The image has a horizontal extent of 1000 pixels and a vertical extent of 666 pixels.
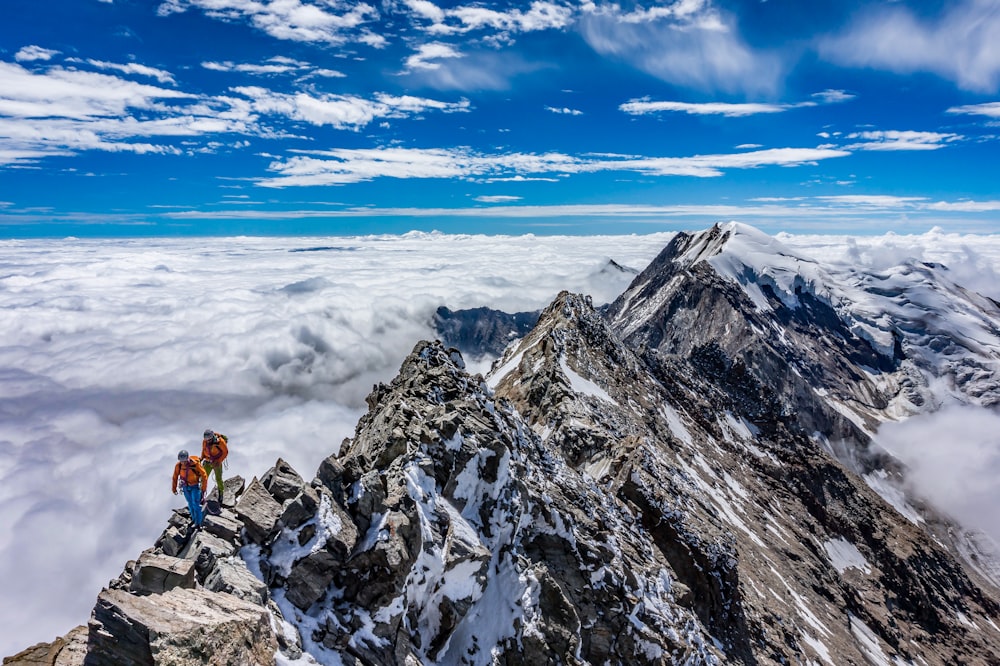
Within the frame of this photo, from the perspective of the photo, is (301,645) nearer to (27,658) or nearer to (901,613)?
(27,658)

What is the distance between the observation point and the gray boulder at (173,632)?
14352 mm

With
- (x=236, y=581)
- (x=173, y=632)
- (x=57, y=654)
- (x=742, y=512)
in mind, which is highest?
(x=173, y=632)

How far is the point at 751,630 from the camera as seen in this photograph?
152ft

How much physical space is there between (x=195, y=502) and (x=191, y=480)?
0.86 metres

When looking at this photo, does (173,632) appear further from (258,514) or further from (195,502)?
(258,514)

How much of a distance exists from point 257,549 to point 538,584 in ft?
46.6

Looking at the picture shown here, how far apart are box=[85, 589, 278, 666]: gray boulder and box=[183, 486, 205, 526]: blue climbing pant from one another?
162 inches

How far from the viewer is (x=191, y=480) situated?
20531 millimetres

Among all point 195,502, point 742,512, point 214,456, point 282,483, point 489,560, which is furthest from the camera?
point 742,512

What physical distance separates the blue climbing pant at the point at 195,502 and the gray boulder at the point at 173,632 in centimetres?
411

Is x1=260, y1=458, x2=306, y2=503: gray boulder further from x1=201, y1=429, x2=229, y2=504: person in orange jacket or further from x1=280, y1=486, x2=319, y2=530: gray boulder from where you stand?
x1=201, y1=429, x2=229, y2=504: person in orange jacket

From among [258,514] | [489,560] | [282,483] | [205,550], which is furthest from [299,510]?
[489,560]

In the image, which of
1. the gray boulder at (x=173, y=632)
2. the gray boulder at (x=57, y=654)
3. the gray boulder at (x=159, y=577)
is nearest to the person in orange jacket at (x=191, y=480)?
the gray boulder at (x=159, y=577)

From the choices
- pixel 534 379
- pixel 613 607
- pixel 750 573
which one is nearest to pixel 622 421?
pixel 534 379
